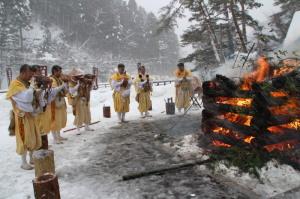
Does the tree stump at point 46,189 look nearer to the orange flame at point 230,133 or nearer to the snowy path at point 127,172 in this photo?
the snowy path at point 127,172

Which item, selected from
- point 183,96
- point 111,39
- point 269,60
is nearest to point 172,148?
point 269,60

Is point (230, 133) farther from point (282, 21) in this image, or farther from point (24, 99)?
point (282, 21)

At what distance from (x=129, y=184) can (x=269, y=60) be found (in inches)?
163

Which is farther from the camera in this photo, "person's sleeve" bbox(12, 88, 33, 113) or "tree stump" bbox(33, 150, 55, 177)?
"person's sleeve" bbox(12, 88, 33, 113)

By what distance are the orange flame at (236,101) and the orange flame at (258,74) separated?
0.24 meters

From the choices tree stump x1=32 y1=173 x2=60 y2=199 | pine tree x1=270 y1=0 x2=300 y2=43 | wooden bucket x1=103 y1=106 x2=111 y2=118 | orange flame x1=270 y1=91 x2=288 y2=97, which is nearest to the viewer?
tree stump x1=32 y1=173 x2=60 y2=199

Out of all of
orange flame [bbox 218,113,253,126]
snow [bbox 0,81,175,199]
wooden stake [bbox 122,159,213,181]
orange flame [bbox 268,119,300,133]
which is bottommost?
snow [bbox 0,81,175,199]

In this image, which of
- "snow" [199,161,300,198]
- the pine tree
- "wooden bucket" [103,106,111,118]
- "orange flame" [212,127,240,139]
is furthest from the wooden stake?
the pine tree

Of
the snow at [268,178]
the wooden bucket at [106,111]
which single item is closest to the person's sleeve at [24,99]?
the snow at [268,178]

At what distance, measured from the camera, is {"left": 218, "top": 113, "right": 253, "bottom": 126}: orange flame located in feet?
21.1

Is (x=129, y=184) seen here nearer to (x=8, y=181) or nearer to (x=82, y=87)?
(x=8, y=181)

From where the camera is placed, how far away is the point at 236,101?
6.80 meters

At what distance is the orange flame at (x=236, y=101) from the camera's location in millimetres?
6486

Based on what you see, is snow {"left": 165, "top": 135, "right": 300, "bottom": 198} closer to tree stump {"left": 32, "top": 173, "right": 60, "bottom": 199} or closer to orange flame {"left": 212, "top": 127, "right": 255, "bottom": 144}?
orange flame {"left": 212, "top": 127, "right": 255, "bottom": 144}
